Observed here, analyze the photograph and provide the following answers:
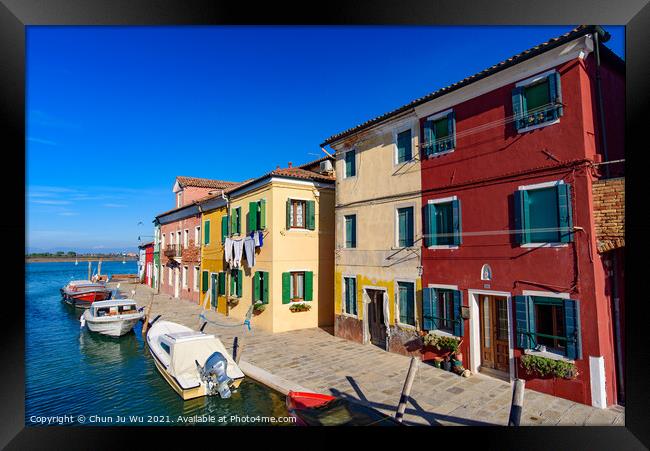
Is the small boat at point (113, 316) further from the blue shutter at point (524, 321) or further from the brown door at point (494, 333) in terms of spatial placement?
the blue shutter at point (524, 321)

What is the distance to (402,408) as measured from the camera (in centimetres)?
410

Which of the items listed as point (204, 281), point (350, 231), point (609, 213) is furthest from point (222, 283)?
point (609, 213)

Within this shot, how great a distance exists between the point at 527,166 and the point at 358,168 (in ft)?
13.2

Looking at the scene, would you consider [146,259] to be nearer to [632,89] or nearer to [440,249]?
[440,249]

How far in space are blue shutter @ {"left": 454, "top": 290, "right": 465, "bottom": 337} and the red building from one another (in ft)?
0.06

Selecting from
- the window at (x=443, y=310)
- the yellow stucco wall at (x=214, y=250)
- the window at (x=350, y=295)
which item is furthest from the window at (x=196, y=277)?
the window at (x=443, y=310)

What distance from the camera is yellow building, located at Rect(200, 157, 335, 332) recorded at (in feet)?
29.8

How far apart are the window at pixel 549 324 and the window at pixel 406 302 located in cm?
212

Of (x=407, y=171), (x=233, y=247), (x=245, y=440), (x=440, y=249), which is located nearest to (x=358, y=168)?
(x=407, y=171)

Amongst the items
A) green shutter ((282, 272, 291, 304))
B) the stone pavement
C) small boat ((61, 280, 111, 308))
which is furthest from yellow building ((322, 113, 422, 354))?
small boat ((61, 280, 111, 308))

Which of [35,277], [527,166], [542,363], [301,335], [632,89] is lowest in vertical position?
[301,335]

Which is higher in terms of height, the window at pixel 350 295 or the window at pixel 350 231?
the window at pixel 350 231

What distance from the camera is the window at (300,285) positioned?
9.20 meters

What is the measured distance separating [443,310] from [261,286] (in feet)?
17.4
